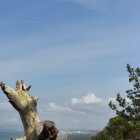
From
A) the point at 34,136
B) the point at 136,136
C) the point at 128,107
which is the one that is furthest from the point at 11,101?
the point at 136,136

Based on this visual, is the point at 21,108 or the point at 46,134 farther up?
the point at 21,108

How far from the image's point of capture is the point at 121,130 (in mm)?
70500

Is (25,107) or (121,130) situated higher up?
(121,130)

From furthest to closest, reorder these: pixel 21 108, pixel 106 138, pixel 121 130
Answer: pixel 106 138
pixel 121 130
pixel 21 108

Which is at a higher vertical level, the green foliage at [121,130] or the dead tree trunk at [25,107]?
the green foliage at [121,130]

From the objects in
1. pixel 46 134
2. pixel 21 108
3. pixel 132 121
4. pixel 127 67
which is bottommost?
pixel 46 134

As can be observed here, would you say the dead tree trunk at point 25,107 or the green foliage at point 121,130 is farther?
the green foliage at point 121,130

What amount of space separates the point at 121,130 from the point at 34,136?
194 feet

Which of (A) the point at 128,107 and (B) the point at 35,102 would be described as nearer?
(B) the point at 35,102

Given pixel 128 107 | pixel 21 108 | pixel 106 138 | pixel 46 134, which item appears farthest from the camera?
pixel 106 138

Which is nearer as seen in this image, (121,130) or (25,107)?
(25,107)

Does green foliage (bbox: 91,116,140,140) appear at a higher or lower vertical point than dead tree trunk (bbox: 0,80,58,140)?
higher

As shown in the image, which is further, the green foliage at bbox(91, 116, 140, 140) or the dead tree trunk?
the green foliage at bbox(91, 116, 140, 140)

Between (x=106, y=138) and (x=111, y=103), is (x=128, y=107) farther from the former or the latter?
(x=106, y=138)
